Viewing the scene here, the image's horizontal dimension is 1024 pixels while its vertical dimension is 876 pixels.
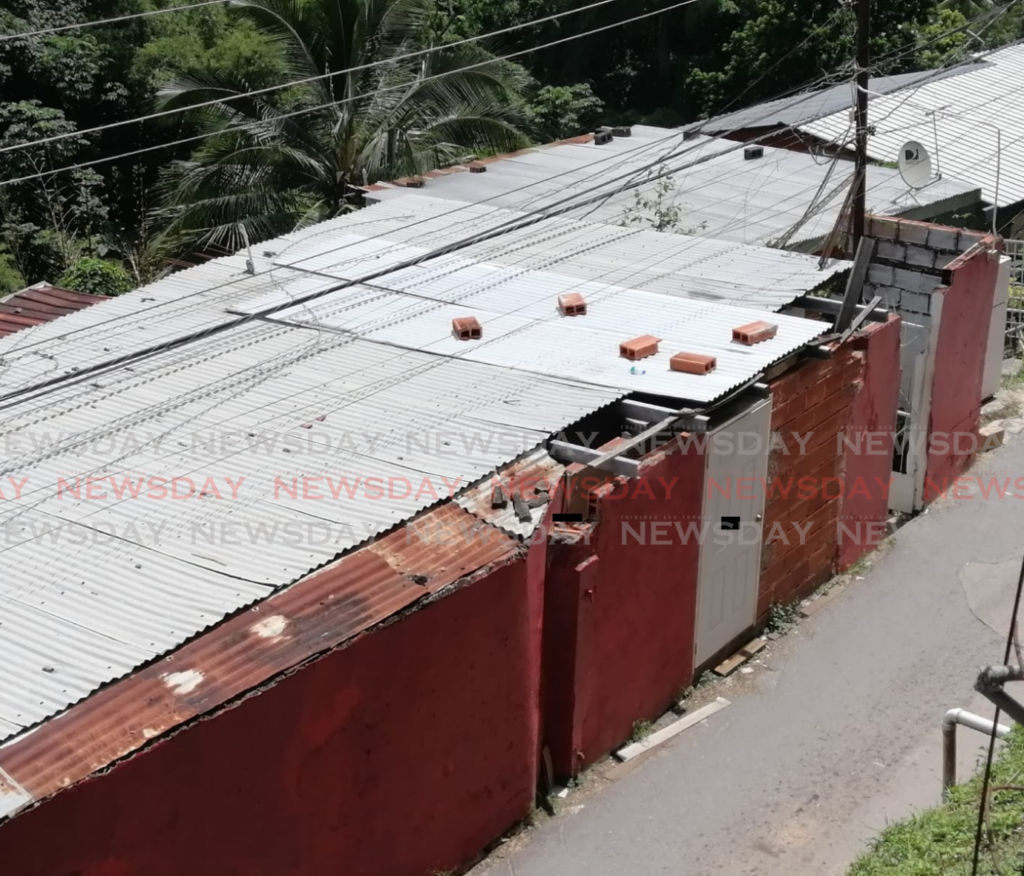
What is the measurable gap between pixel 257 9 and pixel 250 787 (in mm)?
12845

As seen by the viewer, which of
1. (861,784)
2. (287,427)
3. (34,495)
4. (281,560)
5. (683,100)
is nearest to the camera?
→ (281,560)

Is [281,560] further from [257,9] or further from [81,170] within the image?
[81,170]

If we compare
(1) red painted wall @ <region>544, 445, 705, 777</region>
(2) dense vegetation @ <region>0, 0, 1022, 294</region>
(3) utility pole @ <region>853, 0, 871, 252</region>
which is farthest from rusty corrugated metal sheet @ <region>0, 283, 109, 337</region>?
(3) utility pole @ <region>853, 0, 871, 252</region>

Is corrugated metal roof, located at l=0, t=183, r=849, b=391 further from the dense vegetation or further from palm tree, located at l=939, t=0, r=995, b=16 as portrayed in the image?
palm tree, located at l=939, t=0, r=995, b=16

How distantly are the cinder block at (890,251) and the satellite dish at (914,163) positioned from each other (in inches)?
25.9

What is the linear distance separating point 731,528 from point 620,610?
1.56 m

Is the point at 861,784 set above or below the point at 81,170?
below

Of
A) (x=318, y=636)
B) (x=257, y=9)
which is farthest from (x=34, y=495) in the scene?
(x=257, y=9)

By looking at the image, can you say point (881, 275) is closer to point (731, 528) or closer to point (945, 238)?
point (945, 238)

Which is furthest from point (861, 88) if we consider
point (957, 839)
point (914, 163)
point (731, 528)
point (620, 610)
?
point (957, 839)

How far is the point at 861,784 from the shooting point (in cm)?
862

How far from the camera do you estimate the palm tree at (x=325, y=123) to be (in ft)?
52.4

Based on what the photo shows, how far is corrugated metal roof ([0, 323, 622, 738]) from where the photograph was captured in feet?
19.7

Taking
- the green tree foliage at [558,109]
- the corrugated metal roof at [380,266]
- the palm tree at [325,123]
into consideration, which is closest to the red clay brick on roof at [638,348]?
the corrugated metal roof at [380,266]
